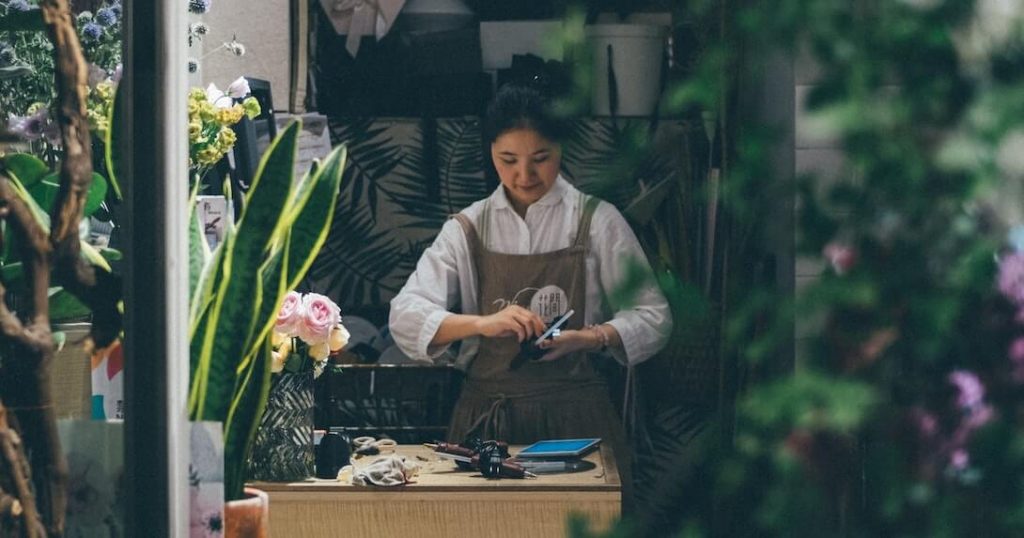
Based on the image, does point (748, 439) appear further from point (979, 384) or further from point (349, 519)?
point (349, 519)

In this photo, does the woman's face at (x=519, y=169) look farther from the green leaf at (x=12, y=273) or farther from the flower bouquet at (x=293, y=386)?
the green leaf at (x=12, y=273)

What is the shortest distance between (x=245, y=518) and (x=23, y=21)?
89 centimetres

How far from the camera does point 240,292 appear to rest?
2525 millimetres

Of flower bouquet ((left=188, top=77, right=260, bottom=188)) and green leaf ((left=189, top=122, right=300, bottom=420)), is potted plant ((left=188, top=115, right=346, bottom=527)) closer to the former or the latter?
green leaf ((left=189, top=122, right=300, bottom=420))

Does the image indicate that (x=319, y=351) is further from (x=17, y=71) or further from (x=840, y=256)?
(x=840, y=256)

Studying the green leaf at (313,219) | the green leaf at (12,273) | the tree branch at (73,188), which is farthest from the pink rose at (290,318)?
the green leaf at (12,273)

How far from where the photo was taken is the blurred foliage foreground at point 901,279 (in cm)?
77

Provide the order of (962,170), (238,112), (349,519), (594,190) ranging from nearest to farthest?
(962,170), (594,190), (349,519), (238,112)

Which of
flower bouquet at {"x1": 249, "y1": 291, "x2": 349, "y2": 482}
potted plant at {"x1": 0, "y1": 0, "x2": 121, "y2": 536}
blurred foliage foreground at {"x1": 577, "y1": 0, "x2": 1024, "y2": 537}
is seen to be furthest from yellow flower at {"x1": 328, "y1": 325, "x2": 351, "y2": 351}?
blurred foliage foreground at {"x1": 577, "y1": 0, "x2": 1024, "y2": 537}

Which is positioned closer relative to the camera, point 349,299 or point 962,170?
point 962,170

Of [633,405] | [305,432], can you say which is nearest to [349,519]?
[305,432]

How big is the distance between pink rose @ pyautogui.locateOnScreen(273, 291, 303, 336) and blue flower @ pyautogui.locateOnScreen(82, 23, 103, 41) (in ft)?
2.58

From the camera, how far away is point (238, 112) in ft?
11.9

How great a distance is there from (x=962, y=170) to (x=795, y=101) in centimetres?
278
